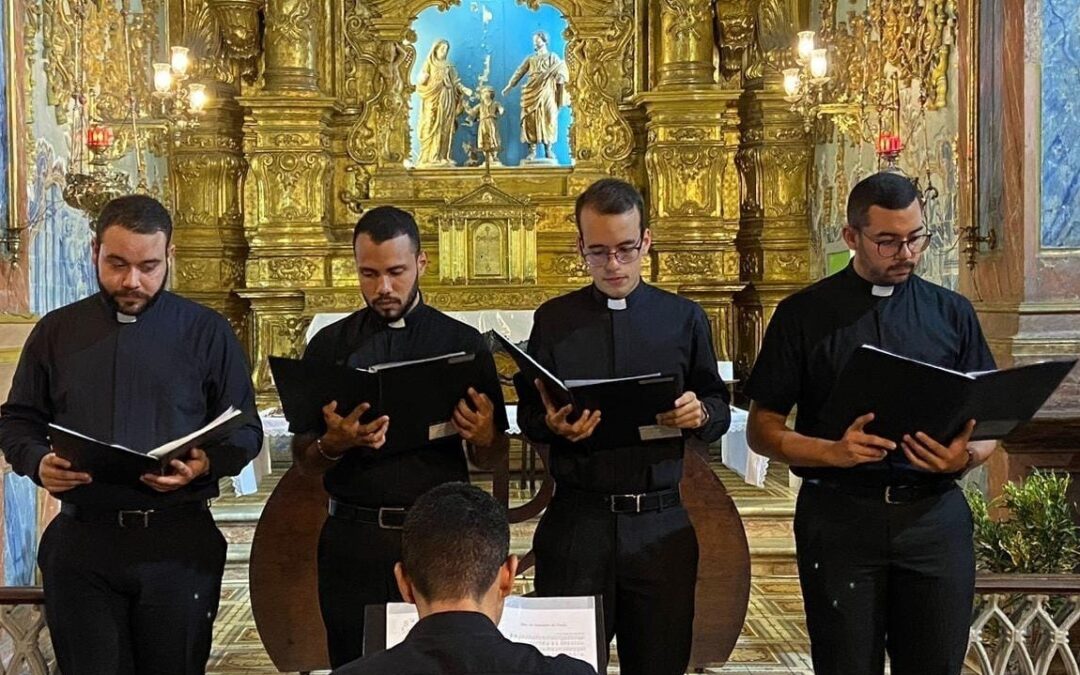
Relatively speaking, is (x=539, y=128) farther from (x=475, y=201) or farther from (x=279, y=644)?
(x=279, y=644)

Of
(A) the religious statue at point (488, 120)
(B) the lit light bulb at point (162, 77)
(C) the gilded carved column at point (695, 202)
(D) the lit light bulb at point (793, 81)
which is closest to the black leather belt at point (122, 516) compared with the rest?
(B) the lit light bulb at point (162, 77)

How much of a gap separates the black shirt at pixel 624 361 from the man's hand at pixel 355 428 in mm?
421

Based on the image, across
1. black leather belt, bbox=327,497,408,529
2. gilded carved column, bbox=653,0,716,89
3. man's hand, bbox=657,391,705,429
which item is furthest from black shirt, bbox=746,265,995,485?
gilded carved column, bbox=653,0,716,89

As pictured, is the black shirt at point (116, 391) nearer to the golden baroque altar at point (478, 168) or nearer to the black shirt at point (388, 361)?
the black shirt at point (388, 361)

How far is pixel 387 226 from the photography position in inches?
117

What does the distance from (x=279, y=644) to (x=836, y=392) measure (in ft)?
8.58

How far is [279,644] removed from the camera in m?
4.25

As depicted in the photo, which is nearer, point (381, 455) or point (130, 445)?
point (130, 445)

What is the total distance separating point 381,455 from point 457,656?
1.53 m

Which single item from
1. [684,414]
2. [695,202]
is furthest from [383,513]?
[695,202]

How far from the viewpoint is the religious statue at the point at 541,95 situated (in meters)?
10.1

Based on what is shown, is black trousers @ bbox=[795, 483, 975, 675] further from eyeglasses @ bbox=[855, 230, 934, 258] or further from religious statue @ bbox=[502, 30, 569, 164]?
religious statue @ bbox=[502, 30, 569, 164]

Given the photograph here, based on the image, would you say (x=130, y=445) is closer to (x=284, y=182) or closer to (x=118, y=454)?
(x=118, y=454)

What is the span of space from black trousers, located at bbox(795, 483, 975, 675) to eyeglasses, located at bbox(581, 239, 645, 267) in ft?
2.79
